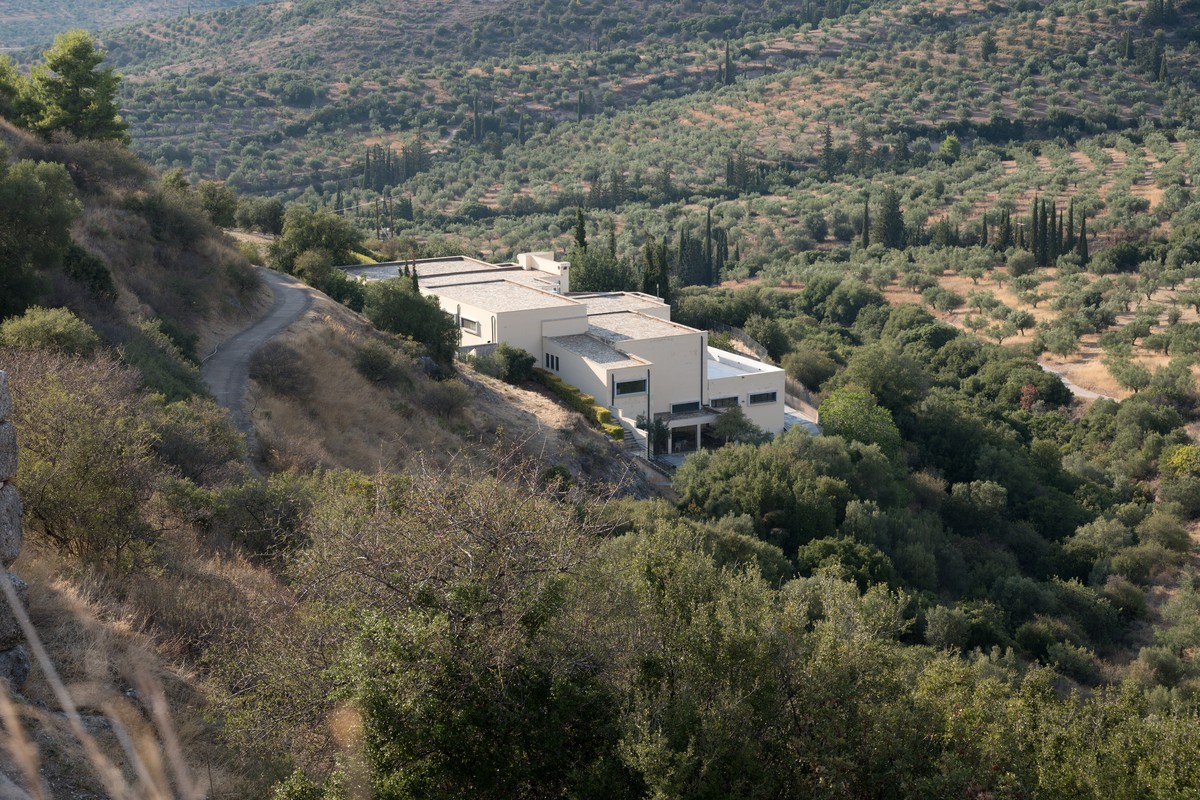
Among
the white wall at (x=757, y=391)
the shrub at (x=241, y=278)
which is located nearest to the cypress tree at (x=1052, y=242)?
the white wall at (x=757, y=391)

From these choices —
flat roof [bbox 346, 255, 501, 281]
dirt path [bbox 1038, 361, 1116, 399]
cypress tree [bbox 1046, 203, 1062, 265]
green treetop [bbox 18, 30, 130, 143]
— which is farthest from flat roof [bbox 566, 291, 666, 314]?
cypress tree [bbox 1046, 203, 1062, 265]

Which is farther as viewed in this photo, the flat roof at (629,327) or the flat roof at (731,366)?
the flat roof at (629,327)

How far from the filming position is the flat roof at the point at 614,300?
41375 mm

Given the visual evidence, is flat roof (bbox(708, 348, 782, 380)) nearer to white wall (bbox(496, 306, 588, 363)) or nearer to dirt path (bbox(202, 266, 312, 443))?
white wall (bbox(496, 306, 588, 363))

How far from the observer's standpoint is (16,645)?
9.03 meters

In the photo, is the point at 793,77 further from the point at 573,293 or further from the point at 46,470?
the point at 46,470

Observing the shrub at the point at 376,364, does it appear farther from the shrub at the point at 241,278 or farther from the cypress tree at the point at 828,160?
the cypress tree at the point at 828,160

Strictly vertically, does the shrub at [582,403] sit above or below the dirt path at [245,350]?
below

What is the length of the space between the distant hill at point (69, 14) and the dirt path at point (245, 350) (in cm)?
11009

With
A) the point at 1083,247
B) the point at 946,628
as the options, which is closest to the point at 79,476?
the point at 946,628

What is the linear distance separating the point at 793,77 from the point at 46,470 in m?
108

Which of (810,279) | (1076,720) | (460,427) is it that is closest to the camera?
(1076,720)

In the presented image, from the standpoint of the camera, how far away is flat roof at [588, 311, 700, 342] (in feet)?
118

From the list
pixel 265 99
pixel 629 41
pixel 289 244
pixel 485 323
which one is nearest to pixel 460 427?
pixel 485 323
